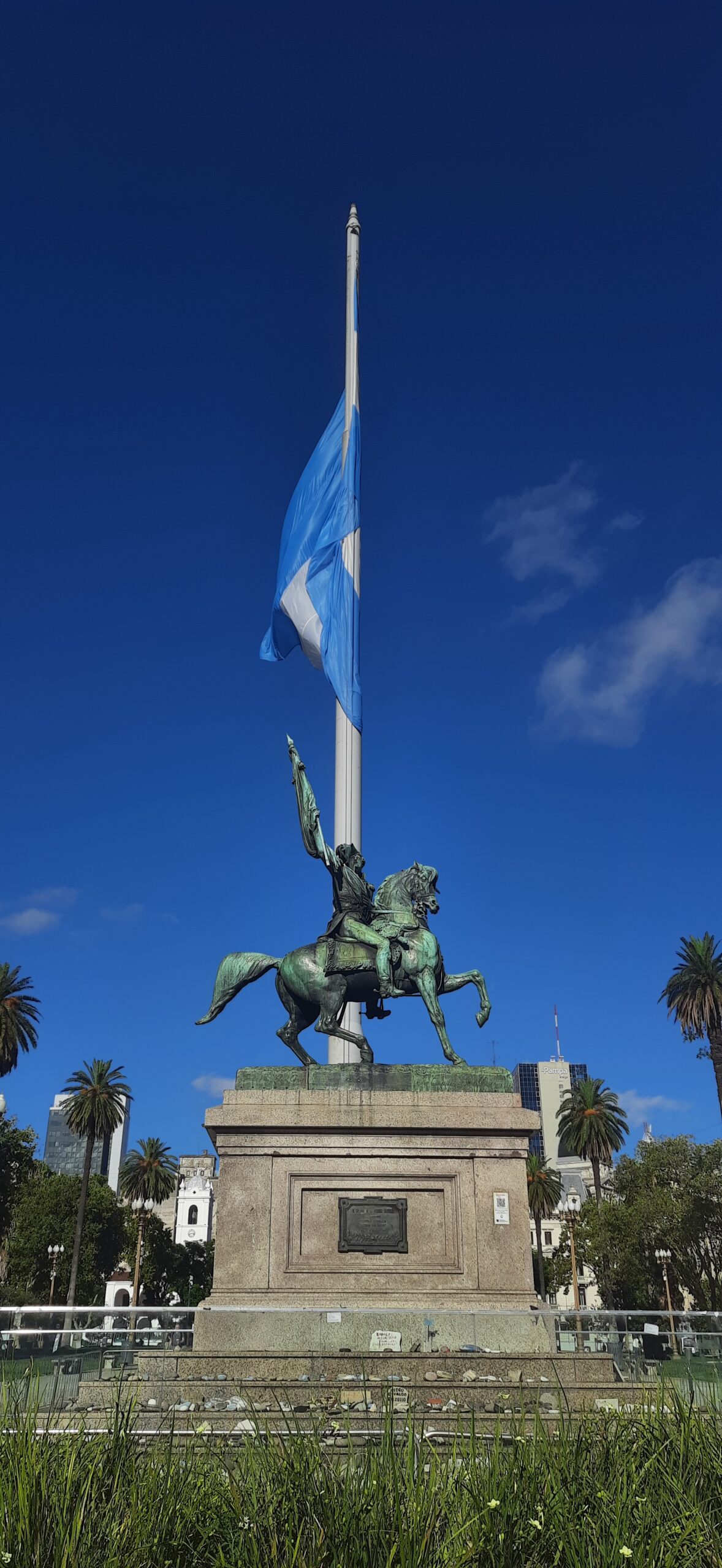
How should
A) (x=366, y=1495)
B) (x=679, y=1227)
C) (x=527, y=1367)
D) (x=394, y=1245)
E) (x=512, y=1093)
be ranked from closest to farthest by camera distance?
1. (x=366, y=1495)
2. (x=527, y=1367)
3. (x=394, y=1245)
4. (x=512, y=1093)
5. (x=679, y=1227)

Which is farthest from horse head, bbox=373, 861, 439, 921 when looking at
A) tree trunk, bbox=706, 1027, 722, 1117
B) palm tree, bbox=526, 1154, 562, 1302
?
palm tree, bbox=526, 1154, 562, 1302

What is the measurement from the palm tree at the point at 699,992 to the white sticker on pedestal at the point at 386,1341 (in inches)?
1584

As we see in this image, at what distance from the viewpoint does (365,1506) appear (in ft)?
17.4

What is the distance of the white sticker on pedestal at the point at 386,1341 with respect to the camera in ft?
43.7

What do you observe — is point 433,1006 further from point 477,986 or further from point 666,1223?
point 666,1223

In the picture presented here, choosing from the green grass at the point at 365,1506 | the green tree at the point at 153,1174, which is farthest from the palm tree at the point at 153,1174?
the green grass at the point at 365,1506

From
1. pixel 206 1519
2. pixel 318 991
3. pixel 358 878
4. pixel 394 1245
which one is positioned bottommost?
pixel 206 1519

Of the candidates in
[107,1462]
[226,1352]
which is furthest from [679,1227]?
[107,1462]

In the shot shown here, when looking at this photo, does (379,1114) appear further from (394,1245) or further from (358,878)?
(358,878)

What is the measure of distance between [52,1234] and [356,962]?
5940cm

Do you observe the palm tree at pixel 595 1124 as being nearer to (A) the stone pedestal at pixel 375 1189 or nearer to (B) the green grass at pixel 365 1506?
(A) the stone pedestal at pixel 375 1189

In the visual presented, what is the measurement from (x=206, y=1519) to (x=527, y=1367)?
325 inches

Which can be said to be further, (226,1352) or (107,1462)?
(226,1352)

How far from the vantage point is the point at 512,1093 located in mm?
16312
